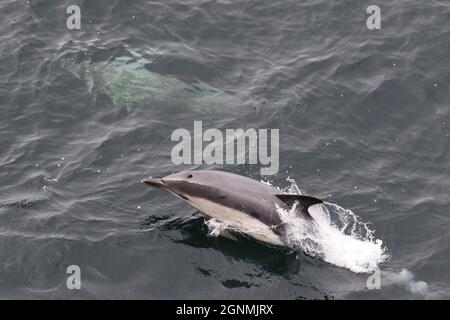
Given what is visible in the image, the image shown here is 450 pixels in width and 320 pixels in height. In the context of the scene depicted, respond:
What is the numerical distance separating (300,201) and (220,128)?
7407mm

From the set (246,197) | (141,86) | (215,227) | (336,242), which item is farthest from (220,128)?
(336,242)

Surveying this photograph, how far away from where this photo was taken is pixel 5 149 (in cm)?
2755

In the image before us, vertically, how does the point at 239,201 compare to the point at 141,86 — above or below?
below

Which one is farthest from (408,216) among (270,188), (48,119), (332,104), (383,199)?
(48,119)

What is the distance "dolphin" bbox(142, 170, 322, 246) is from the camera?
874 inches

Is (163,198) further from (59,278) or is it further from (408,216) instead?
(408,216)

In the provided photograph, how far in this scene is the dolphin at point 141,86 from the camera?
2992 cm

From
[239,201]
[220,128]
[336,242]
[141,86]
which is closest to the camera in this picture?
[239,201]

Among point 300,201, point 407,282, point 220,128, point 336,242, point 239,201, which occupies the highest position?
point 220,128

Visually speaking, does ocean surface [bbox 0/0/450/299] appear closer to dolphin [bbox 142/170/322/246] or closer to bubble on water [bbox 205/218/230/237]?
bubble on water [bbox 205/218/230/237]

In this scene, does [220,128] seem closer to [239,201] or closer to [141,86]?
[141,86]

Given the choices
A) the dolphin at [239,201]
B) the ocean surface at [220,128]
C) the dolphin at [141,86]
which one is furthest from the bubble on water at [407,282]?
the dolphin at [141,86]

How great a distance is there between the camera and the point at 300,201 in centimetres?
2184

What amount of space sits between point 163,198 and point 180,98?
20.1 ft
